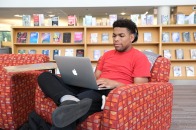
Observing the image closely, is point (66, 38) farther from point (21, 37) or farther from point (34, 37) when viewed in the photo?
point (21, 37)

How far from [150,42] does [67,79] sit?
3427 mm

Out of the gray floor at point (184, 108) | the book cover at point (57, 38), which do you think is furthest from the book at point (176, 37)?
the book cover at point (57, 38)

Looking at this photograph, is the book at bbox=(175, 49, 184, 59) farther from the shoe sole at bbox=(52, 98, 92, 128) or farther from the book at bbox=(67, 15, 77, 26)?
the shoe sole at bbox=(52, 98, 92, 128)

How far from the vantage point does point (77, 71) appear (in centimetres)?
164

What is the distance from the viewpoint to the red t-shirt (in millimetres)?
1837

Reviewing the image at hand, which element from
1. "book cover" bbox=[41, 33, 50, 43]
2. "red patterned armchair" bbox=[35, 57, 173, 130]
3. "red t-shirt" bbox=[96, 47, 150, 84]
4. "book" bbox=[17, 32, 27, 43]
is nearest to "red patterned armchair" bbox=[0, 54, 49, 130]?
"red patterned armchair" bbox=[35, 57, 173, 130]

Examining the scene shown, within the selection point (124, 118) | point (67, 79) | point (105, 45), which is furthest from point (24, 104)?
point (105, 45)

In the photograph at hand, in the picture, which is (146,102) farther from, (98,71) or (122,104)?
(98,71)

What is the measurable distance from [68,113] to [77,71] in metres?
0.43

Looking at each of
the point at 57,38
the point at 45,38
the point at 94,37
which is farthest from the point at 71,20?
the point at 45,38

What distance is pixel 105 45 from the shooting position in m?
5.09

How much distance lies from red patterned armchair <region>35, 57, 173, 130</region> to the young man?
0.36 ft

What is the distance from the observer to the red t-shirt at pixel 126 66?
6.03ft
